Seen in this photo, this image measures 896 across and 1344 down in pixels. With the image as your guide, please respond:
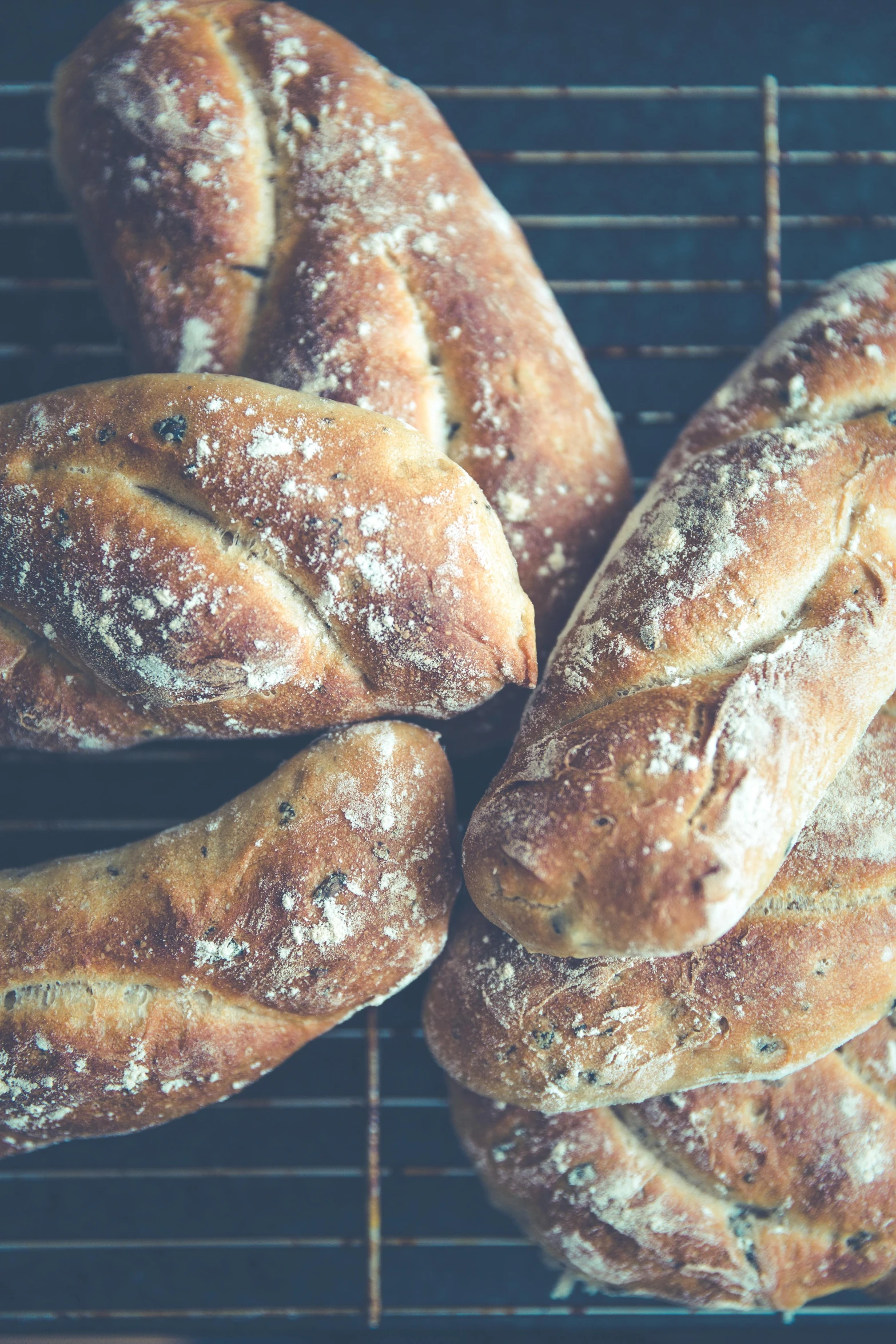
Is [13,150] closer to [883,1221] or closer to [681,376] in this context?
[681,376]

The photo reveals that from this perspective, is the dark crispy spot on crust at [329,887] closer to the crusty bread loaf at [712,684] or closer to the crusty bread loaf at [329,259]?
the crusty bread loaf at [712,684]

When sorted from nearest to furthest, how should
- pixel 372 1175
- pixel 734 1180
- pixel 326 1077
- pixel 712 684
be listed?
pixel 712 684, pixel 734 1180, pixel 372 1175, pixel 326 1077

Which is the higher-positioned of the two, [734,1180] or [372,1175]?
[734,1180]

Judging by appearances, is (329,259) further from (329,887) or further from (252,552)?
(329,887)

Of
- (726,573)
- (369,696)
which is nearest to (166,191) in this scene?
(369,696)

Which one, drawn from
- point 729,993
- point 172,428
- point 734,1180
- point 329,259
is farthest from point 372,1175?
point 329,259
